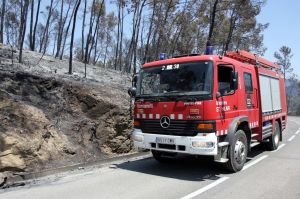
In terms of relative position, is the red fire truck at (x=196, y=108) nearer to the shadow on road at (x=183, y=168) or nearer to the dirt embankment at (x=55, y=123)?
the shadow on road at (x=183, y=168)

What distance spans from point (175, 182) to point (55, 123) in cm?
444

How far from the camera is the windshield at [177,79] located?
26.6 ft

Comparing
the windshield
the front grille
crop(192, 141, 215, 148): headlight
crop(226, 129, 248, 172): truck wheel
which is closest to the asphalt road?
crop(226, 129, 248, 172): truck wheel

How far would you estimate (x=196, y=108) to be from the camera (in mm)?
7992

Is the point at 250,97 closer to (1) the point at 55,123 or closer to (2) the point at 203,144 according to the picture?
(2) the point at 203,144

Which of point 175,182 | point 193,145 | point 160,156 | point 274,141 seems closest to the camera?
point 175,182

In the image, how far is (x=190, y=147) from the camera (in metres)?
7.98

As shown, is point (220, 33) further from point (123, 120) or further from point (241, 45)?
point (123, 120)

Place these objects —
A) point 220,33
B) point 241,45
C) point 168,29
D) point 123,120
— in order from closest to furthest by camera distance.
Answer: point 123,120 < point 168,29 < point 220,33 < point 241,45

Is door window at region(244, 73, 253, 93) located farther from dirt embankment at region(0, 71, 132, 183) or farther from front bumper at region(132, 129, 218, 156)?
dirt embankment at region(0, 71, 132, 183)

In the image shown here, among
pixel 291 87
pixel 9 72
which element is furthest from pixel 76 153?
pixel 291 87

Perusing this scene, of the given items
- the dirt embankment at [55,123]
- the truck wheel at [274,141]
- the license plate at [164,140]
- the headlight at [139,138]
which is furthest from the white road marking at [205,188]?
the truck wheel at [274,141]

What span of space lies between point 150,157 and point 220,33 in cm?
2504

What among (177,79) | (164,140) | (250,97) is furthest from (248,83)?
(164,140)
